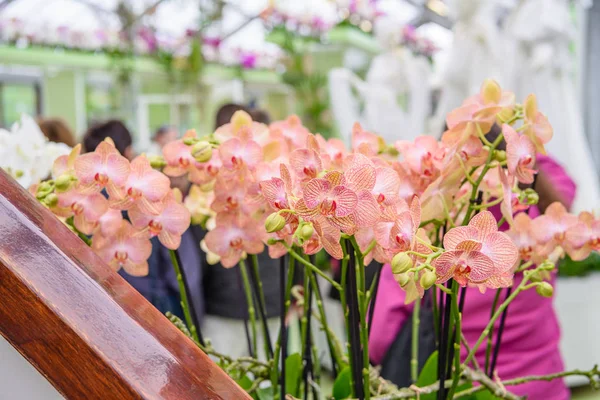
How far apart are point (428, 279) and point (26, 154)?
0.61 m

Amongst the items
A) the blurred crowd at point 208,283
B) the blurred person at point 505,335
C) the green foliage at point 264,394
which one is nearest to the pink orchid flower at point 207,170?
the green foliage at point 264,394

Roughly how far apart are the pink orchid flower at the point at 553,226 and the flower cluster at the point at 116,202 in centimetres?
34

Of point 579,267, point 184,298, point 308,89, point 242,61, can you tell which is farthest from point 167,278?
point 242,61

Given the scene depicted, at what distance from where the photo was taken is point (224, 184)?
1.98 feet

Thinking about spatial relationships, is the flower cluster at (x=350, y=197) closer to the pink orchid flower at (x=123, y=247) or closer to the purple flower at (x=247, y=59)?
the pink orchid flower at (x=123, y=247)

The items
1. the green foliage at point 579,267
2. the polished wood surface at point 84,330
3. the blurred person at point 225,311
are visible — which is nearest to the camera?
the polished wood surface at point 84,330

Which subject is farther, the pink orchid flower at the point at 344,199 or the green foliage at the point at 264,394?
the green foliage at the point at 264,394

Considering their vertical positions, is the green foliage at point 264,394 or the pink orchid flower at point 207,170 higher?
the pink orchid flower at point 207,170

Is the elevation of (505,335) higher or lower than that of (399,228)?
lower

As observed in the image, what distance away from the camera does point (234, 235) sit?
0.62m

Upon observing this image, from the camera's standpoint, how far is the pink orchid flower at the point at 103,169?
55cm

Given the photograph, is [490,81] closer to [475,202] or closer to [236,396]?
[475,202]

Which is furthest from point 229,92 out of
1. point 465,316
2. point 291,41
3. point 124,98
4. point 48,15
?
point 465,316

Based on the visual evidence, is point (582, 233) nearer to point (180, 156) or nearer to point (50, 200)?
point (180, 156)
